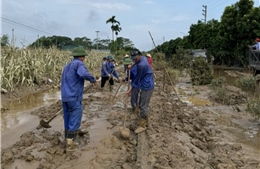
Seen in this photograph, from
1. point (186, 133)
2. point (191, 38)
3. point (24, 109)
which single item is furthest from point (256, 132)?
point (191, 38)

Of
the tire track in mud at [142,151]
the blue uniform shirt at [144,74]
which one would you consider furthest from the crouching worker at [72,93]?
the blue uniform shirt at [144,74]

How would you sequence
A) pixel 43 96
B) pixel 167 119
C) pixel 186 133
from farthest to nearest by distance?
pixel 43 96 → pixel 167 119 → pixel 186 133

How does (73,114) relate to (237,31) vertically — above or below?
below

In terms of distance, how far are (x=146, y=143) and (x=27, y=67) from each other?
26.5ft

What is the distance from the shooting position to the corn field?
35.1 feet

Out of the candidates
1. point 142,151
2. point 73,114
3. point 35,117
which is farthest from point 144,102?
point 35,117

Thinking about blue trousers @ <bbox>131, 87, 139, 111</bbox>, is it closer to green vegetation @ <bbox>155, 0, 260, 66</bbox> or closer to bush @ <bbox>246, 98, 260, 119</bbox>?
bush @ <bbox>246, 98, 260, 119</bbox>

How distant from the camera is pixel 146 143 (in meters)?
5.57

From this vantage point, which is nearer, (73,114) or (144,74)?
(73,114)

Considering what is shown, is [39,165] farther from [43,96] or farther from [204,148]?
[43,96]

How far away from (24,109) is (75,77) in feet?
15.5

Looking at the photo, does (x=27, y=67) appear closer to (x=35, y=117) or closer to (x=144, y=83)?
(x=35, y=117)

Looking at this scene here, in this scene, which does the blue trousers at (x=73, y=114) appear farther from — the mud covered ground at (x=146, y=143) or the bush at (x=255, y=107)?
the bush at (x=255, y=107)

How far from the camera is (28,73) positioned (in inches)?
488
